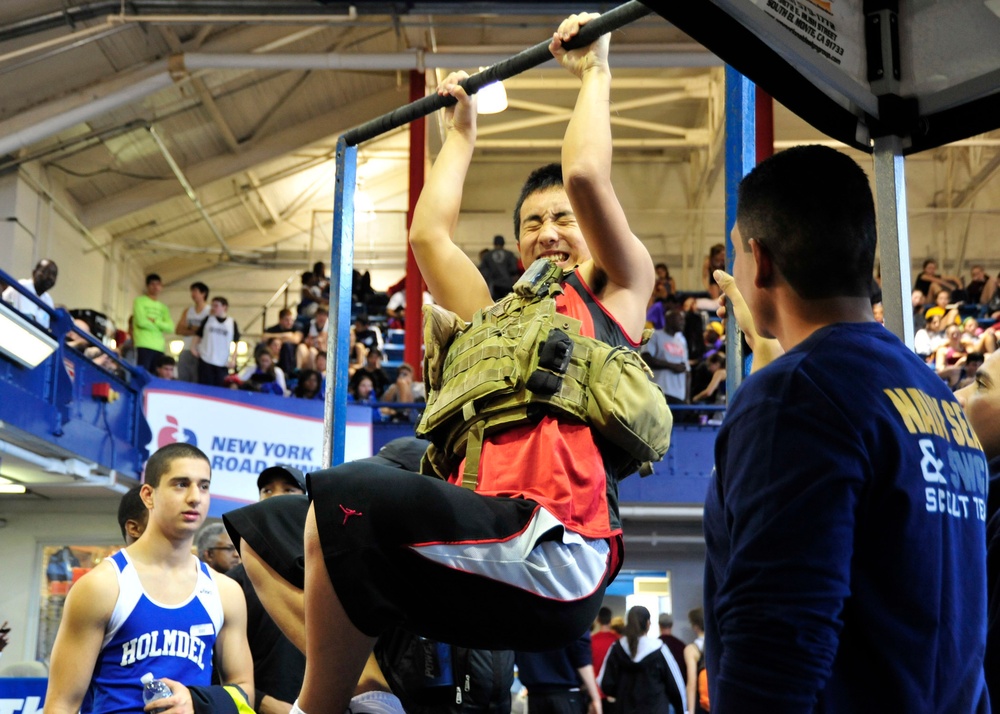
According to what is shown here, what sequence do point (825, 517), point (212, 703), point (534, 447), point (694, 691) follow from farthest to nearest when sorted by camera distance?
point (694, 691)
point (212, 703)
point (534, 447)
point (825, 517)

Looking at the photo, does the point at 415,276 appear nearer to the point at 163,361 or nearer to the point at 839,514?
the point at 163,361

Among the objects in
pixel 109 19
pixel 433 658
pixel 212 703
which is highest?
pixel 109 19

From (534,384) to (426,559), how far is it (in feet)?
1.28

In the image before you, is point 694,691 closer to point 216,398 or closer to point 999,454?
point 216,398

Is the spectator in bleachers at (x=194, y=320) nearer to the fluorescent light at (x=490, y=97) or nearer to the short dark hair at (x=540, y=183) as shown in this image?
the fluorescent light at (x=490, y=97)

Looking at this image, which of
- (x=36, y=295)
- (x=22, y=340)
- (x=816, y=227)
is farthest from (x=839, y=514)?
(x=36, y=295)

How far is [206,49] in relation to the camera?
16.1 meters

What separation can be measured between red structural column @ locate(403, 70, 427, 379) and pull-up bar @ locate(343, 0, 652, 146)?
11.9m

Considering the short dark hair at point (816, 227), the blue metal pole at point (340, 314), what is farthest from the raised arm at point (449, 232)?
the short dark hair at point (816, 227)

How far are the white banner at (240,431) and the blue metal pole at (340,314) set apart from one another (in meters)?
8.33

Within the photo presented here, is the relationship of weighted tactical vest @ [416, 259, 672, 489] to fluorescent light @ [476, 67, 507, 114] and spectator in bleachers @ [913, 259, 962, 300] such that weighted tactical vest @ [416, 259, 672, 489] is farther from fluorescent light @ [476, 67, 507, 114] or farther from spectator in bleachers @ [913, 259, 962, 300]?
spectator in bleachers @ [913, 259, 962, 300]

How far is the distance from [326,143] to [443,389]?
18.7 meters

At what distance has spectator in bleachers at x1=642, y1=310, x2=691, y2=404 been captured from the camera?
40.4 feet

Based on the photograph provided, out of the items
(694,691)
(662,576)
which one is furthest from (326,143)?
(694,691)
